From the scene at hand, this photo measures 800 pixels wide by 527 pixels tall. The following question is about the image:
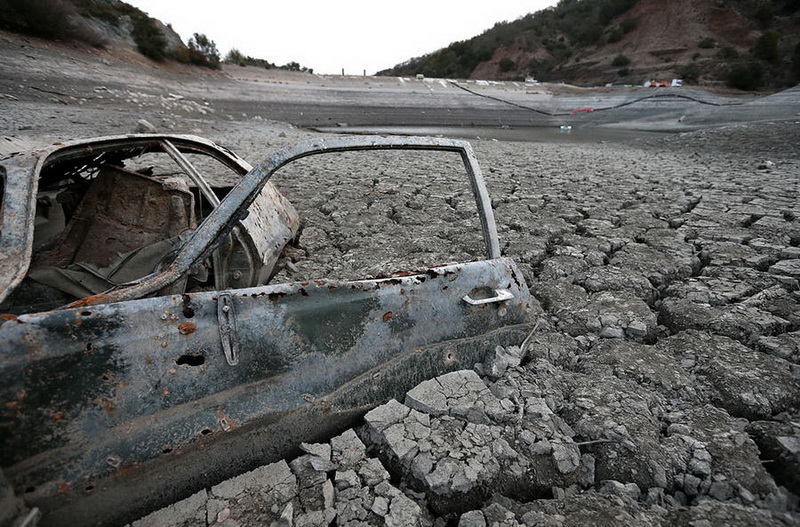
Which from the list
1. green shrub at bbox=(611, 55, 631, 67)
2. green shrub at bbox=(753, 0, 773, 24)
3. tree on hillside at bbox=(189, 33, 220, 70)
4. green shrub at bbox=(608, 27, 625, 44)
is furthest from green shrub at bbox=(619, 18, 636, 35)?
tree on hillside at bbox=(189, 33, 220, 70)

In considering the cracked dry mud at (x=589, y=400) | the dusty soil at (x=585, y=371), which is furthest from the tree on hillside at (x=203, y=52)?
the cracked dry mud at (x=589, y=400)

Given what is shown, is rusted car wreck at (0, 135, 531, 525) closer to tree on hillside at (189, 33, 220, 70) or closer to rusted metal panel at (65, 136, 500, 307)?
rusted metal panel at (65, 136, 500, 307)

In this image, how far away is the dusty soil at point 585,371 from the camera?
1134 millimetres

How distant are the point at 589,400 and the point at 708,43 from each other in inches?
1143

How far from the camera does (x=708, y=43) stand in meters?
21.0

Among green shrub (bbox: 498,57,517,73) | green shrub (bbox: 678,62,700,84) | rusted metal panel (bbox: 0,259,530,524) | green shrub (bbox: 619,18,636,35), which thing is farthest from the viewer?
green shrub (bbox: 498,57,517,73)

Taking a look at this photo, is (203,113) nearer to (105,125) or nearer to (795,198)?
(105,125)

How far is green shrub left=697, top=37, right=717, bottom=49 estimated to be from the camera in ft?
68.6

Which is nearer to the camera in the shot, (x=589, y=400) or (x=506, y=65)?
(x=589, y=400)

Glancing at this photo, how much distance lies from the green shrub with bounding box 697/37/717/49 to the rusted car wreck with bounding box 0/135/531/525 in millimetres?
28488

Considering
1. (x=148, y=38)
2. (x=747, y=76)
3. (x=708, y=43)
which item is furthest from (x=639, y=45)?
(x=148, y=38)

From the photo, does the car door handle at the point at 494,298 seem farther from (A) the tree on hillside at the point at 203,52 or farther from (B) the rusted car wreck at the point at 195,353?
(A) the tree on hillside at the point at 203,52

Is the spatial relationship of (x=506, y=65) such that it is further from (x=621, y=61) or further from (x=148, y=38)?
(x=148, y=38)

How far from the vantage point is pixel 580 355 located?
1.84 metres
